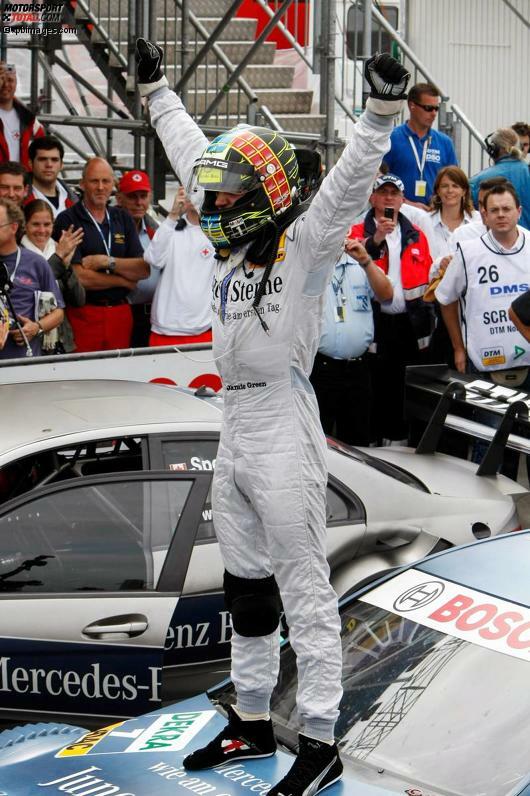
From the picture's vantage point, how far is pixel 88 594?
465 cm

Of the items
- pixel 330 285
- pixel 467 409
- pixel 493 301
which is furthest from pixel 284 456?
pixel 493 301

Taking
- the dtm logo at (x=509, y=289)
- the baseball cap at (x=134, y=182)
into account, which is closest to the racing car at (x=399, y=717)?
the dtm logo at (x=509, y=289)

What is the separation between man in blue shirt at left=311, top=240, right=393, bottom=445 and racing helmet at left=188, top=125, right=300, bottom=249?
12.6ft

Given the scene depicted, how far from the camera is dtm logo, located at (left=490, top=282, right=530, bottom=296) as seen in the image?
7.75 metres

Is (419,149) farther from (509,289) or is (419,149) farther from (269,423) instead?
(269,423)

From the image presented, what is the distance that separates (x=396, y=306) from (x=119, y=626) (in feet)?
13.1

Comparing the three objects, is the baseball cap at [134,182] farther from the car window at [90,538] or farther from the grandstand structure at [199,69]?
the car window at [90,538]

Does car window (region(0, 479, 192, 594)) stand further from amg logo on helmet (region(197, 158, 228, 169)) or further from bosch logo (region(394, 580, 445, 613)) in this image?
amg logo on helmet (region(197, 158, 228, 169))

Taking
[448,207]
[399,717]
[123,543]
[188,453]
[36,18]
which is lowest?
[399,717]

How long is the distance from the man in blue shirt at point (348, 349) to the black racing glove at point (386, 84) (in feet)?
13.8

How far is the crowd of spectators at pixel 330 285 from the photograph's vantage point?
7.55 m

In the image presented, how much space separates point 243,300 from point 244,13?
1408 centimetres

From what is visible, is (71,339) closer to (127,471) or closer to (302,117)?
(127,471)

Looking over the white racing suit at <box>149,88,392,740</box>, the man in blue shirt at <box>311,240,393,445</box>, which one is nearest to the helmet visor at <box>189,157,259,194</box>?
the white racing suit at <box>149,88,392,740</box>
